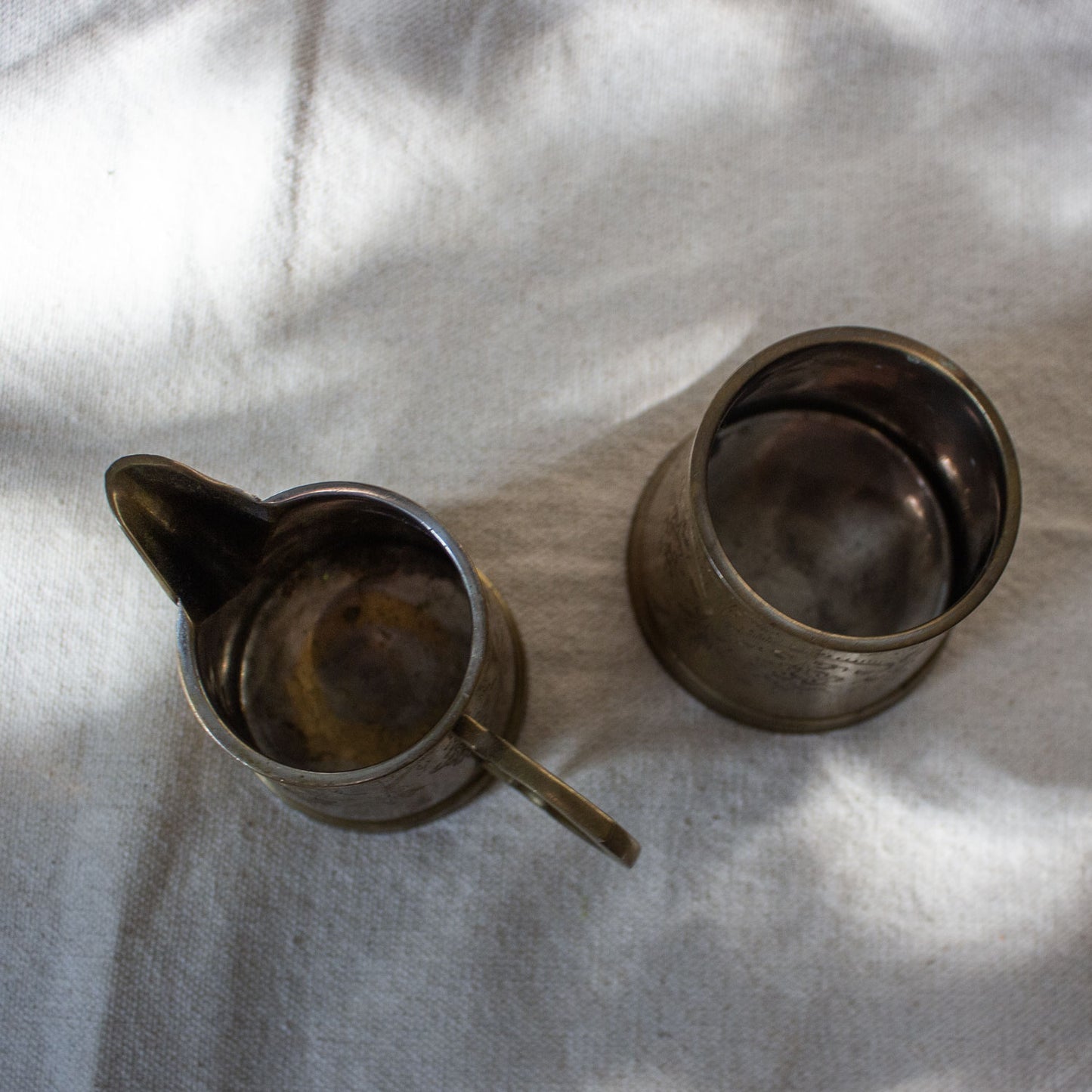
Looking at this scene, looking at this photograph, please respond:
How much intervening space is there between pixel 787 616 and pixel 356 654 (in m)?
0.26

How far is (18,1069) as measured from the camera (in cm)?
59

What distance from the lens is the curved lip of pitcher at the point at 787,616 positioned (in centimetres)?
46

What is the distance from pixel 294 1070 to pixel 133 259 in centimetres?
54

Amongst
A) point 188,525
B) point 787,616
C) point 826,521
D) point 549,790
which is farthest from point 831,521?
point 188,525

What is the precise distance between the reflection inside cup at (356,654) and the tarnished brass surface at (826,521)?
134 mm

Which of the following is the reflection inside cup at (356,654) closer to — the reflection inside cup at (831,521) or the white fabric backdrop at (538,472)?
the white fabric backdrop at (538,472)

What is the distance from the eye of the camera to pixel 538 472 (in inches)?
25.2

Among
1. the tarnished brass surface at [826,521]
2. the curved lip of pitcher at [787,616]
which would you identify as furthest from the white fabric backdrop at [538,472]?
the curved lip of pitcher at [787,616]

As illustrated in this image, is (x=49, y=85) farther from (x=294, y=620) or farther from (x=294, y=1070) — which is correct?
(x=294, y=1070)

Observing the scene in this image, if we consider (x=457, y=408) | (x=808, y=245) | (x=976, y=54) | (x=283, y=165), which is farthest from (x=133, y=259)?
(x=976, y=54)

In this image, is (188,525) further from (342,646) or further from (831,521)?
(831,521)

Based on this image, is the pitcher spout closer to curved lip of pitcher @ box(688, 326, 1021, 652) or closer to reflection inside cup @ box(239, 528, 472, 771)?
reflection inside cup @ box(239, 528, 472, 771)

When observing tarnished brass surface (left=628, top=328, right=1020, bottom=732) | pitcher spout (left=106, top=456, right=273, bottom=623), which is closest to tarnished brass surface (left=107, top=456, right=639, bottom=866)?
pitcher spout (left=106, top=456, right=273, bottom=623)

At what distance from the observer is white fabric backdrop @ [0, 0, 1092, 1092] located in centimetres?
59
